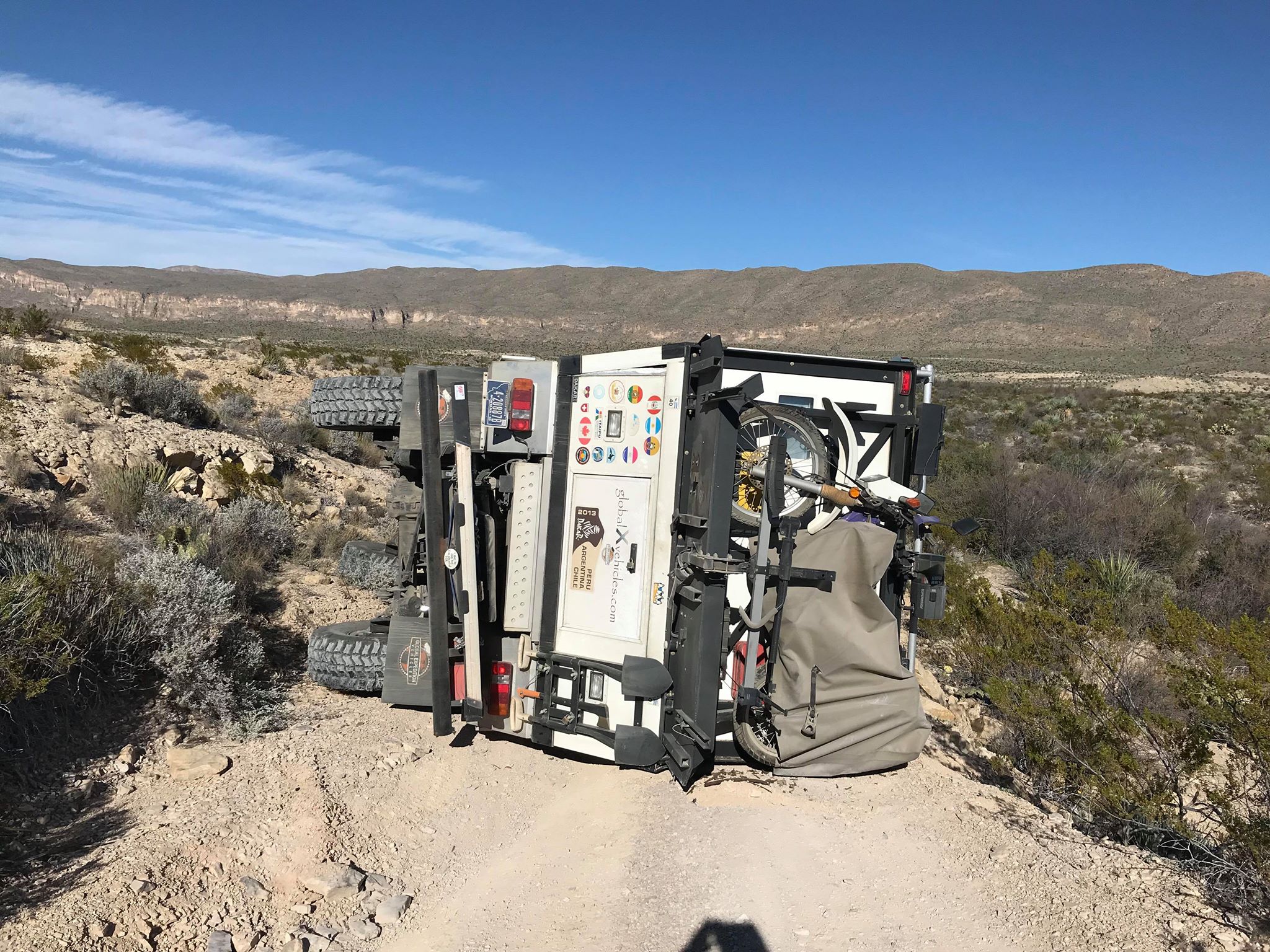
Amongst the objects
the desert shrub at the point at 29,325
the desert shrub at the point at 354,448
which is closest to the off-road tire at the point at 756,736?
the desert shrub at the point at 354,448

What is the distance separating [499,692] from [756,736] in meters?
1.52

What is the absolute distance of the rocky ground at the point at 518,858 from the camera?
338 cm

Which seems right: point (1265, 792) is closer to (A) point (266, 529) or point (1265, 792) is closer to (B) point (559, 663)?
(B) point (559, 663)

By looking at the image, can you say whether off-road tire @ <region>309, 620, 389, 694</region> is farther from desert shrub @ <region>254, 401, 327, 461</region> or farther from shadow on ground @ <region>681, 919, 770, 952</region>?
desert shrub @ <region>254, 401, 327, 461</region>

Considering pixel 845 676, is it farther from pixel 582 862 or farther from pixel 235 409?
pixel 235 409

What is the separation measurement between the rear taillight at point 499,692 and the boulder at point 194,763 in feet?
5.10

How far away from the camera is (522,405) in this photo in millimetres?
4703

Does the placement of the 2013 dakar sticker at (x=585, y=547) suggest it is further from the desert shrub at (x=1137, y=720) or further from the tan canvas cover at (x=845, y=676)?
the desert shrub at (x=1137, y=720)

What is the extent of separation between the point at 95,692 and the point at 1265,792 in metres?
6.53

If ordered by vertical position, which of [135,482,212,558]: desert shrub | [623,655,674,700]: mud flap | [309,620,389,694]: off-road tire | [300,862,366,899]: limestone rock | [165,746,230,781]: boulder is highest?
[623,655,674,700]: mud flap

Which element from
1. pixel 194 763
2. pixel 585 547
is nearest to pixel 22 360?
Result: pixel 194 763

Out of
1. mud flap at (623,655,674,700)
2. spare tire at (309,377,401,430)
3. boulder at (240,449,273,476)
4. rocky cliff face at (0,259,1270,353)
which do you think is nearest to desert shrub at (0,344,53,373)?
boulder at (240,449,273,476)

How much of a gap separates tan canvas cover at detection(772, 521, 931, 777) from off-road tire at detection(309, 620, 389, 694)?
2.96 meters

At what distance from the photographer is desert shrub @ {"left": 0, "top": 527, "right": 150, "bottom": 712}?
4.32 meters
